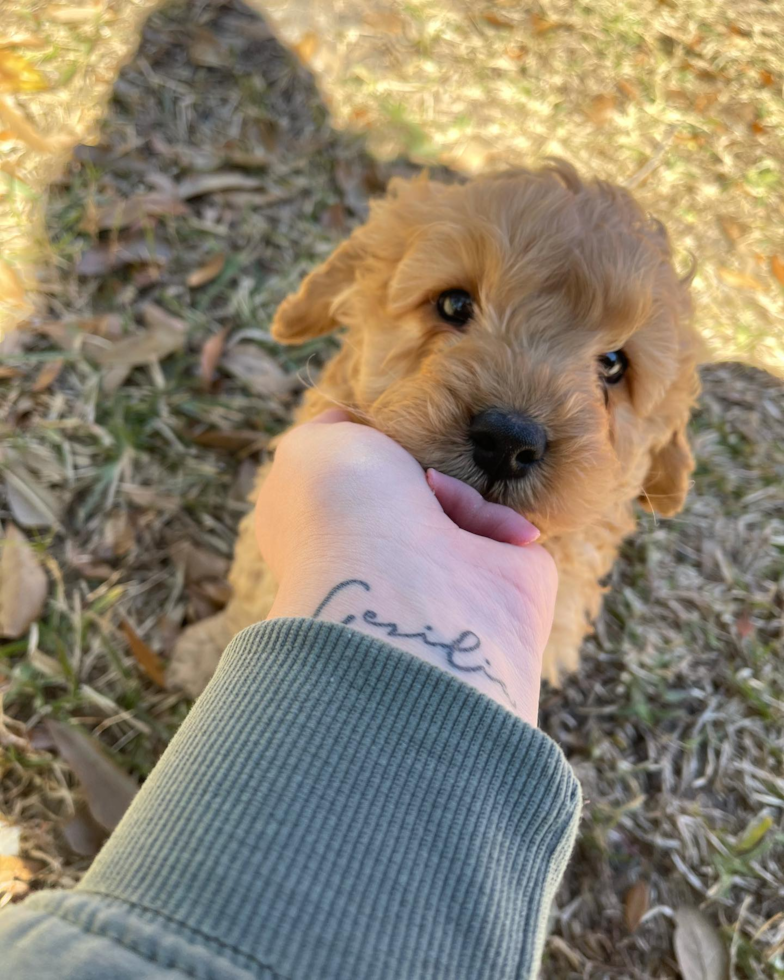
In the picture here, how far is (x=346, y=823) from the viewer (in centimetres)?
85

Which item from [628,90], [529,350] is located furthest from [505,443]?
[628,90]

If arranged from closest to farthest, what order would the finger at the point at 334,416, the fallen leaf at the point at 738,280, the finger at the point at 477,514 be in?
the finger at the point at 477,514, the finger at the point at 334,416, the fallen leaf at the point at 738,280

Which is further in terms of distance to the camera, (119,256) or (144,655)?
(119,256)

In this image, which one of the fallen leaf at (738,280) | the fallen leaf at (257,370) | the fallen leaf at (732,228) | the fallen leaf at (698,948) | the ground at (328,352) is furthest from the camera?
the fallen leaf at (732,228)

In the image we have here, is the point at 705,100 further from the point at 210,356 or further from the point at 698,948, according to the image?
the point at 698,948

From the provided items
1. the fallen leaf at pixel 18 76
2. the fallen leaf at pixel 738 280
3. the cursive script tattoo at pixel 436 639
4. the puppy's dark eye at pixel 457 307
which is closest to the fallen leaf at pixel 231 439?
the puppy's dark eye at pixel 457 307

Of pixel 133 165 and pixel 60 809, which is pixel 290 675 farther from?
pixel 133 165

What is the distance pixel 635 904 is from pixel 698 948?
20cm

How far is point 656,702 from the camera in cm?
238

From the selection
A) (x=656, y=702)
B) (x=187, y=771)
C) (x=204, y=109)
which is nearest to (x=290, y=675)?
(x=187, y=771)

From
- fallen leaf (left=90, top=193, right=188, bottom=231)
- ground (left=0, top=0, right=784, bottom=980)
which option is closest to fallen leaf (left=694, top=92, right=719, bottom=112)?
ground (left=0, top=0, right=784, bottom=980)

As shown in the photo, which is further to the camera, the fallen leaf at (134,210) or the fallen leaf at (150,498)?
the fallen leaf at (134,210)

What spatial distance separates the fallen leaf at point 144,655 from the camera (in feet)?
6.99

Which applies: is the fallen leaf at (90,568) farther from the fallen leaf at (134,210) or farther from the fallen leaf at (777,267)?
the fallen leaf at (777,267)
